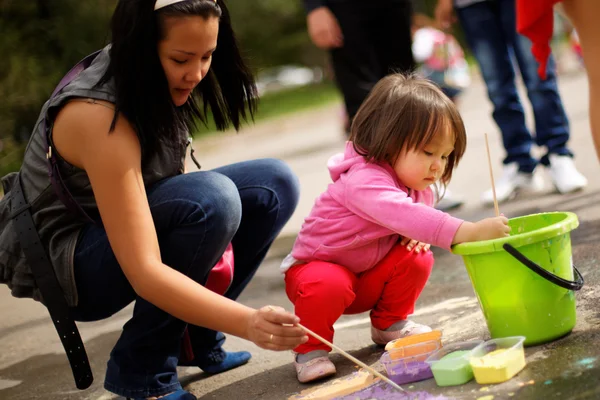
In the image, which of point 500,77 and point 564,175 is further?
point 500,77

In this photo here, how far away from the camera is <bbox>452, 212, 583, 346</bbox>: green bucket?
86.2 inches

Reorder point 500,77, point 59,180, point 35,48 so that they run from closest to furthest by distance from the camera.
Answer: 1. point 59,180
2. point 500,77
3. point 35,48

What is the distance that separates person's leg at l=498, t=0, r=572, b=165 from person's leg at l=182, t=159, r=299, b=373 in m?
1.94

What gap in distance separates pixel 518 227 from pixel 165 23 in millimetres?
1181

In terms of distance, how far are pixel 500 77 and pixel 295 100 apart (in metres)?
14.0

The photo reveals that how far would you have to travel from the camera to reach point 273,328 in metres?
2.01

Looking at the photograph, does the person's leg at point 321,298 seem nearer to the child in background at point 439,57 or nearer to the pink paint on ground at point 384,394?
the pink paint on ground at point 384,394

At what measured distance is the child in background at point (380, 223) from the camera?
2.48 metres

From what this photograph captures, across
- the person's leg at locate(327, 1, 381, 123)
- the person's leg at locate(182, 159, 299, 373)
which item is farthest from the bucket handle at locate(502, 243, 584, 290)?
the person's leg at locate(327, 1, 381, 123)

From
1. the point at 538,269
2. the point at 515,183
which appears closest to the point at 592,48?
the point at 538,269

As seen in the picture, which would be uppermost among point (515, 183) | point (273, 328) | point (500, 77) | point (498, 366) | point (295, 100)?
point (500, 77)

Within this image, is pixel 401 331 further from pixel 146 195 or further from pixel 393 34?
pixel 393 34

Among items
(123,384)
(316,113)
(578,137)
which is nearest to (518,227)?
(123,384)

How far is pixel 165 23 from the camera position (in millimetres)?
2295
